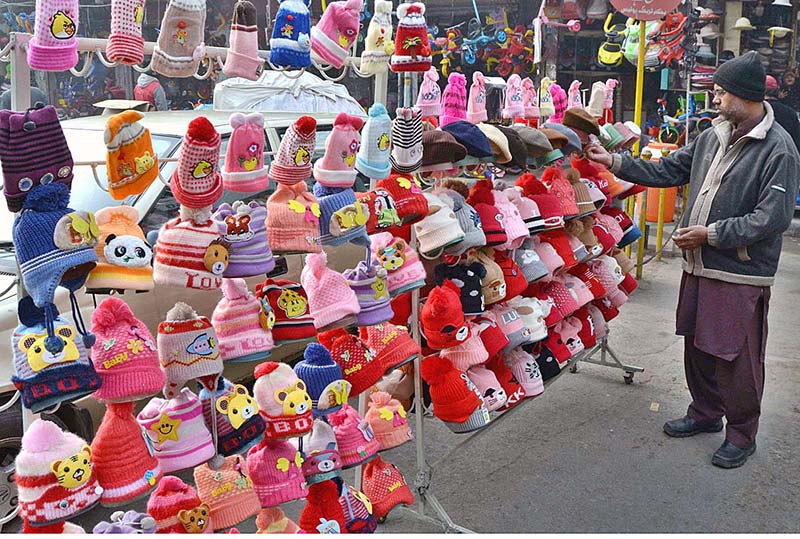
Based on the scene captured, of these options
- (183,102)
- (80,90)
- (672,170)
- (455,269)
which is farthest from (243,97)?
(455,269)

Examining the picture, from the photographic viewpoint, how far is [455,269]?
275cm

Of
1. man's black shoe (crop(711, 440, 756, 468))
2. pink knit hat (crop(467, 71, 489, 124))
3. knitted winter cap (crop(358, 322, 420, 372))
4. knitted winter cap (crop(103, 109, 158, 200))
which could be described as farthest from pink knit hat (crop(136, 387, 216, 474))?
man's black shoe (crop(711, 440, 756, 468))

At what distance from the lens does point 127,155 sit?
157 cm

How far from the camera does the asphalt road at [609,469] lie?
9.99 ft

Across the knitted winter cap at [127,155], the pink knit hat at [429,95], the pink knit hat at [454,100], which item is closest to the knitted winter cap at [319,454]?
the knitted winter cap at [127,155]

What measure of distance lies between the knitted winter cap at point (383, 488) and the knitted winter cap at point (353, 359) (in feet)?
1.15

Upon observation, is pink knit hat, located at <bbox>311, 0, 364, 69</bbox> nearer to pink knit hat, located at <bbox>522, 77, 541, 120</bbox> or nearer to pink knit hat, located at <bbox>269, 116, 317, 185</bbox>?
pink knit hat, located at <bbox>269, 116, 317, 185</bbox>

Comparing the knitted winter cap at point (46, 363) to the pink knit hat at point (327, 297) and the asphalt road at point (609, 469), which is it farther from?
the asphalt road at point (609, 469)

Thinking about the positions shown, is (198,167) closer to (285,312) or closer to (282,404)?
(285,312)

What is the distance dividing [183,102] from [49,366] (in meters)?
9.51

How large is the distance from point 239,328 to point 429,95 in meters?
1.26

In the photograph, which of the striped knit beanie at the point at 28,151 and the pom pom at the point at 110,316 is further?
the pom pom at the point at 110,316

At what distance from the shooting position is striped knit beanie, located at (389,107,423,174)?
2348 mm

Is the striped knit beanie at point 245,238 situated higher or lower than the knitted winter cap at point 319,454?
higher
